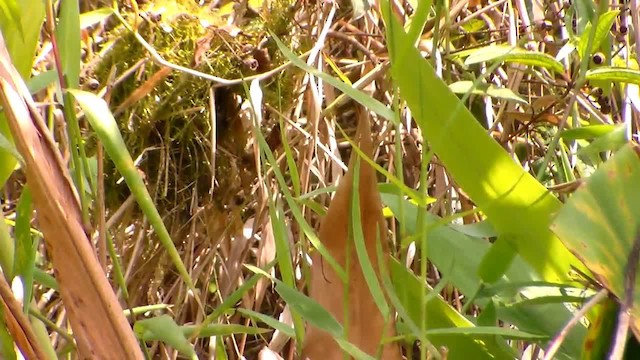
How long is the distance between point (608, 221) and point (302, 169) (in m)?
0.51

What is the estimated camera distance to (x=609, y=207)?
41cm

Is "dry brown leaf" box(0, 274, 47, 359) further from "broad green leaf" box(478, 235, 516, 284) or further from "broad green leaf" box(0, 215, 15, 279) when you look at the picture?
"broad green leaf" box(478, 235, 516, 284)

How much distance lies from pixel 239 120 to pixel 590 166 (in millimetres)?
374

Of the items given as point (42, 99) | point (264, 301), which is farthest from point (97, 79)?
point (264, 301)

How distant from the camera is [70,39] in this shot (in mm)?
473

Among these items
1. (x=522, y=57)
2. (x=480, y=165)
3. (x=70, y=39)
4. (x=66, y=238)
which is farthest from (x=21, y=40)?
(x=522, y=57)

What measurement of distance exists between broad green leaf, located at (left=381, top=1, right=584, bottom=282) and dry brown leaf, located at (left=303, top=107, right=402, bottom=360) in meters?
0.05

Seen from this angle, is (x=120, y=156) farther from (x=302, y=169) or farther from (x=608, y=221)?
(x=302, y=169)

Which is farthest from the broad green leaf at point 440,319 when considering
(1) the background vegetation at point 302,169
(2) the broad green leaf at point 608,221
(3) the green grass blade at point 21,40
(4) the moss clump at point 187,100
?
(4) the moss clump at point 187,100

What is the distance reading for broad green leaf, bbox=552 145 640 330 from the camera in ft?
1.24

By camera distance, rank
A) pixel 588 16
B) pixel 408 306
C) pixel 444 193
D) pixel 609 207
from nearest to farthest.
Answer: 1. pixel 609 207
2. pixel 408 306
3. pixel 588 16
4. pixel 444 193

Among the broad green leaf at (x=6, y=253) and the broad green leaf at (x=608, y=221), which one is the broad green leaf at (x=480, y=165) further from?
the broad green leaf at (x=6, y=253)

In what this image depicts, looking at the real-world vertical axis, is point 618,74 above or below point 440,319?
above

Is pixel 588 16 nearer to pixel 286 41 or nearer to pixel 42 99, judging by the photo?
pixel 286 41
